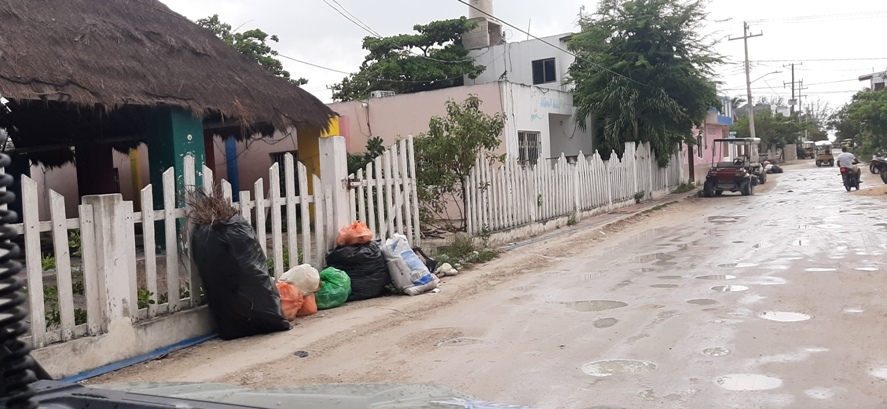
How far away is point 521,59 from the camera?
2977 cm

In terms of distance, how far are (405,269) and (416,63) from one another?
23464mm

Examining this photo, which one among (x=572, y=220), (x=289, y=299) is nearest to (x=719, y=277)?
(x=289, y=299)

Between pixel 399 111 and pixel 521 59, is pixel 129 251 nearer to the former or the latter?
pixel 399 111

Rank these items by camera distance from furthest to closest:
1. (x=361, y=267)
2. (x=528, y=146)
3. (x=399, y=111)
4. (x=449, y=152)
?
(x=528, y=146)
(x=399, y=111)
(x=449, y=152)
(x=361, y=267)

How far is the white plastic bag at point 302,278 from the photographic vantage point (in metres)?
7.05

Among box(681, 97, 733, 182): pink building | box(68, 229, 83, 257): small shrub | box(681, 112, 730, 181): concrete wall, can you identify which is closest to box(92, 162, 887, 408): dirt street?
box(68, 229, 83, 257): small shrub

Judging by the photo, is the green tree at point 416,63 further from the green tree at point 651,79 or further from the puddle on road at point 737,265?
the puddle on road at point 737,265

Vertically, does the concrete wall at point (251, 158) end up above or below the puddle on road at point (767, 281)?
above

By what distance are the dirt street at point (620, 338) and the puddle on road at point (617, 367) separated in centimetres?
1

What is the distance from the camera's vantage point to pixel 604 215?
1778 centimetres

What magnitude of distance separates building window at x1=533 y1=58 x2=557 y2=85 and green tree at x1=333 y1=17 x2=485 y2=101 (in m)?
2.58

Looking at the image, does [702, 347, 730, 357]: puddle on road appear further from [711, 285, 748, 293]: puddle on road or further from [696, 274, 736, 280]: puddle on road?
[696, 274, 736, 280]: puddle on road

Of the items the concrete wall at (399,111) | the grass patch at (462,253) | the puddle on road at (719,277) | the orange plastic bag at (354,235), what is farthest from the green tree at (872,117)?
the orange plastic bag at (354,235)

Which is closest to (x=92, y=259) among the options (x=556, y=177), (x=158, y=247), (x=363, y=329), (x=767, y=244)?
(x=363, y=329)
